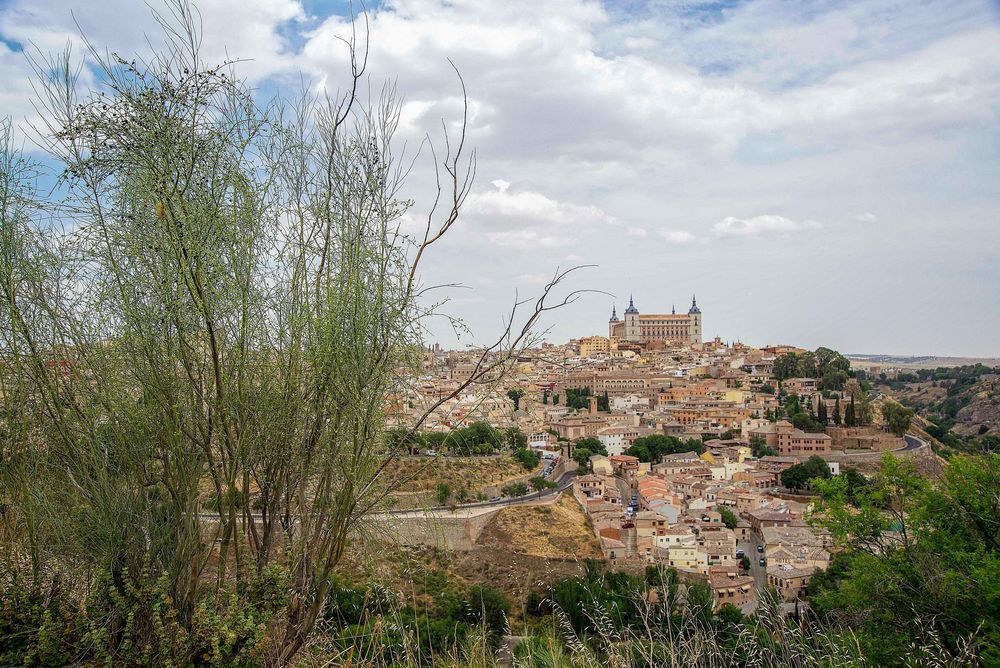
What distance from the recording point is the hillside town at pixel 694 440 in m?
3.12

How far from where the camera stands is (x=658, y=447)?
33.7 metres

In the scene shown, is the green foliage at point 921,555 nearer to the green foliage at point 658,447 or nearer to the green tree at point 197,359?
the green tree at point 197,359

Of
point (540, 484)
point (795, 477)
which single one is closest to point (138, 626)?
point (540, 484)

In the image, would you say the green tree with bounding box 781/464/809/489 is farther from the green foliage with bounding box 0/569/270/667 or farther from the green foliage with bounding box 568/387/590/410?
the green foliage with bounding box 0/569/270/667

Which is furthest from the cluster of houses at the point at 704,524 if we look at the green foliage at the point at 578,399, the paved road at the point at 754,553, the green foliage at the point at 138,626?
the green foliage at the point at 578,399

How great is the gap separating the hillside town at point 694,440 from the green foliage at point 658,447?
0.08 m

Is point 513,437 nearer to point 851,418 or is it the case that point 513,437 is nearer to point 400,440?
point 400,440

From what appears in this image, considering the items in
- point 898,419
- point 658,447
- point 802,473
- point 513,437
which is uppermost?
point 513,437

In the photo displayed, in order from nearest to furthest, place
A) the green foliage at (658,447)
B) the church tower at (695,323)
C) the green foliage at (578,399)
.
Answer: the green foliage at (658,447) < the green foliage at (578,399) < the church tower at (695,323)

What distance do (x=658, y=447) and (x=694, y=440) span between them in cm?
303

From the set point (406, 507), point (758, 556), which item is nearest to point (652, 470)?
point (758, 556)

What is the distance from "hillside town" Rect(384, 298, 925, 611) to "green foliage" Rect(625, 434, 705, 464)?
0.27 feet

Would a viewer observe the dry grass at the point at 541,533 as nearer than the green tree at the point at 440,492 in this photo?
No

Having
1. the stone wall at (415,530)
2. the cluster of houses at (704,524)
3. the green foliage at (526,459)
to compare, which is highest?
the stone wall at (415,530)
